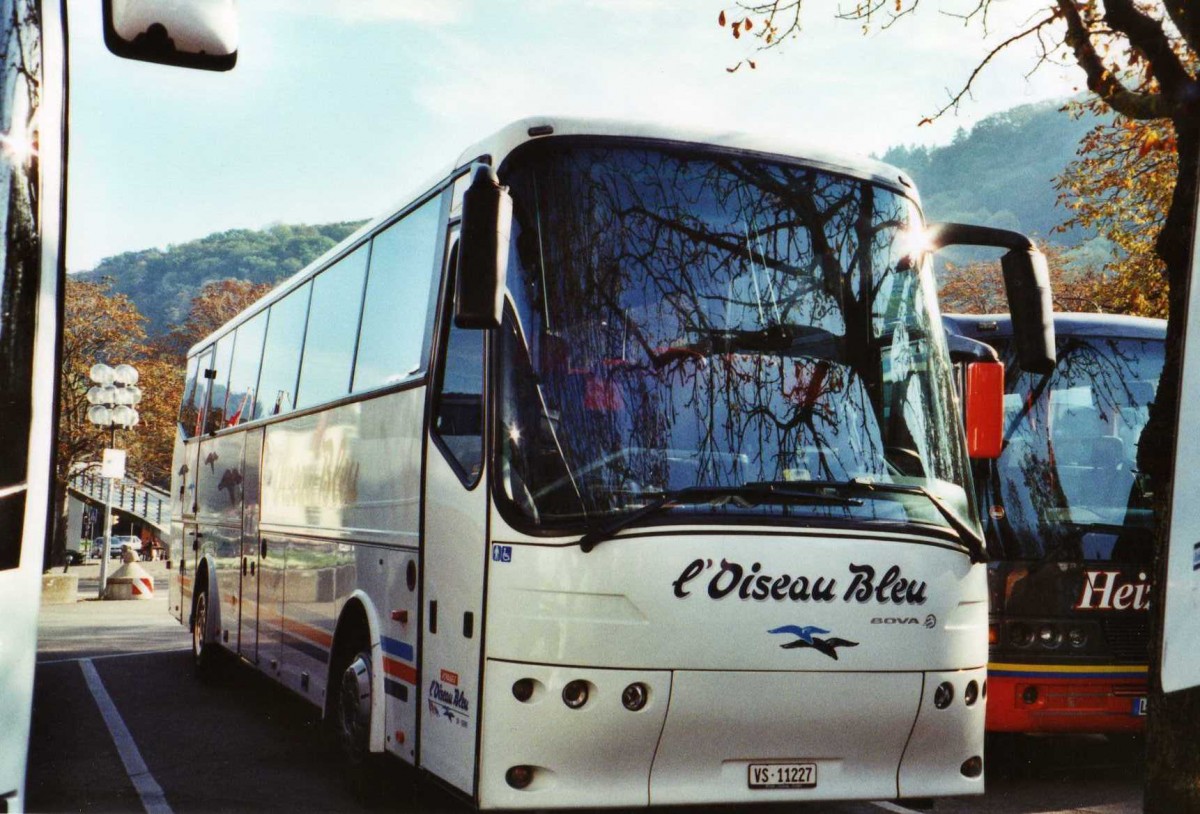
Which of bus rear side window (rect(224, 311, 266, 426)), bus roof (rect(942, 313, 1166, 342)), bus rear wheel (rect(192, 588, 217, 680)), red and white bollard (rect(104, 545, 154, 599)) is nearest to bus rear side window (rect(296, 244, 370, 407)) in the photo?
bus rear side window (rect(224, 311, 266, 426))

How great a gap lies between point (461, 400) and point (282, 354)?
4.94 metres

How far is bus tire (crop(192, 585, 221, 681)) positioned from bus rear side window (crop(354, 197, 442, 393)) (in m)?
5.43

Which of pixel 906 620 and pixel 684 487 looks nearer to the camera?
pixel 684 487

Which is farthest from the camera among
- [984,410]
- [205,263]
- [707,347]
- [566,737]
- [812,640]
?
[205,263]

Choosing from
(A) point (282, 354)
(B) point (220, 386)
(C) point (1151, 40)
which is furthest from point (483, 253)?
(B) point (220, 386)

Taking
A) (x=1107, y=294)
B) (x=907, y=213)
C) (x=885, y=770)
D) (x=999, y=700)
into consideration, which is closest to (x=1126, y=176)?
(x=1107, y=294)

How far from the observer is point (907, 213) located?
6672 millimetres

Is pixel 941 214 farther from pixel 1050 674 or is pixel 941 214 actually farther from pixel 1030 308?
pixel 1030 308

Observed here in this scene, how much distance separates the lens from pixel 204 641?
1291 centimetres

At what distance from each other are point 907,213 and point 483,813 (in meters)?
3.43

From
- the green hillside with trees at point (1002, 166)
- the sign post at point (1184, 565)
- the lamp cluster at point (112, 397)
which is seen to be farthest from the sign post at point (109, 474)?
the green hillside with trees at point (1002, 166)

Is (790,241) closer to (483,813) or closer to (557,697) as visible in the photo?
(557,697)

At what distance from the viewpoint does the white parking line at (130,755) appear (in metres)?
7.72

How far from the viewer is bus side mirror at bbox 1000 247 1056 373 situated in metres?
6.34
